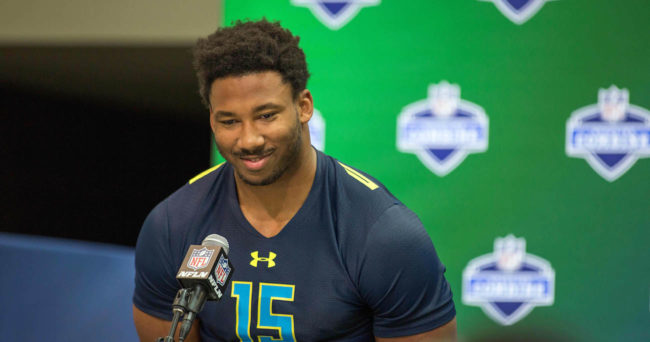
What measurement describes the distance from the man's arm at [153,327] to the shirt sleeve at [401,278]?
51cm

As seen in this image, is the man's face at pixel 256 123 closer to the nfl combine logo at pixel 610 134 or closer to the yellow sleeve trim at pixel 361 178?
the yellow sleeve trim at pixel 361 178

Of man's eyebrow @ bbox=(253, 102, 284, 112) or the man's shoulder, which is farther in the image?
the man's shoulder

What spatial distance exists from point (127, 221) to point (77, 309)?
2716mm

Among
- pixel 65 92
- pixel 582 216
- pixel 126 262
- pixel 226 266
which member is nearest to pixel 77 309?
pixel 126 262

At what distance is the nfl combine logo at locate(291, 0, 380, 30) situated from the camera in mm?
2938

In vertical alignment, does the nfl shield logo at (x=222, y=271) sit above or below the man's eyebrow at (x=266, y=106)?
below

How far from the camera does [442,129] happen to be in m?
2.93

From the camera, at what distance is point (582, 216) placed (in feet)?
9.53

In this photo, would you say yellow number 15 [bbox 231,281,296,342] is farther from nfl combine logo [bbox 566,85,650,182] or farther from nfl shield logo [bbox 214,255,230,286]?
nfl combine logo [bbox 566,85,650,182]

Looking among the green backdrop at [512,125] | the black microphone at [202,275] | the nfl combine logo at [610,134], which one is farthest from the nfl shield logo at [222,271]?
the nfl combine logo at [610,134]

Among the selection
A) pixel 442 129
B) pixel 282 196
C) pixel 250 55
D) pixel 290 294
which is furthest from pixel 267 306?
pixel 442 129

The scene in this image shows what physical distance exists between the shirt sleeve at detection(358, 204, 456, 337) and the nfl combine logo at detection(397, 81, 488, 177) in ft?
3.80

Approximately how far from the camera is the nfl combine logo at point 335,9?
9.64 ft

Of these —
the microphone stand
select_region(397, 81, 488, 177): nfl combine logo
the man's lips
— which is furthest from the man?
select_region(397, 81, 488, 177): nfl combine logo
